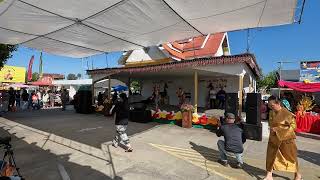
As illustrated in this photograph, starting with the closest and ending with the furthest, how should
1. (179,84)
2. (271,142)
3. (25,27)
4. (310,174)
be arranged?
(271,142)
(310,174)
(25,27)
(179,84)

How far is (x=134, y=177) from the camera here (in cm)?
577

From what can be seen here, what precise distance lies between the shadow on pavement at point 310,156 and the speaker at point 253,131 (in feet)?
5.49

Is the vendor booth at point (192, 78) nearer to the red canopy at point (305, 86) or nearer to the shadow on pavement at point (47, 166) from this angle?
the red canopy at point (305, 86)

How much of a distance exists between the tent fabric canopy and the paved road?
329 centimetres

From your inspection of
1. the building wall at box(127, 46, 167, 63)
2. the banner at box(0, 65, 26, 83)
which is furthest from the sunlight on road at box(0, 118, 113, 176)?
the banner at box(0, 65, 26, 83)

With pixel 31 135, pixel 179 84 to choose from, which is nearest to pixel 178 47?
pixel 179 84

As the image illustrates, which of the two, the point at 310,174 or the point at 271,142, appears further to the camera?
the point at 310,174

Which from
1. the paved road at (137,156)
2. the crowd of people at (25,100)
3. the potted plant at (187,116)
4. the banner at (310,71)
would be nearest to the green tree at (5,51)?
the crowd of people at (25,100)

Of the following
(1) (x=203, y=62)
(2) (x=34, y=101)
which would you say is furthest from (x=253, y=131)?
(2) (x=34, y=101)

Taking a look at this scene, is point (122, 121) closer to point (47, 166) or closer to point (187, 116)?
point (47, 166)

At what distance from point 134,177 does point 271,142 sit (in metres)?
2.94

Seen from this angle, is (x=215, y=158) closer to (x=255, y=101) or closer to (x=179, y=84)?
(x=255, y=101)

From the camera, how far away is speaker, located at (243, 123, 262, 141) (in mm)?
10211

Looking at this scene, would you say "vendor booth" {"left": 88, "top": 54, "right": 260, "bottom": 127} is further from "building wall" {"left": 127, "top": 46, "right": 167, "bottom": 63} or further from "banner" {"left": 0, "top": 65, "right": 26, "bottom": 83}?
"banner" {"left": 0, "top": 65, "right": 26, "bottom": 83}
